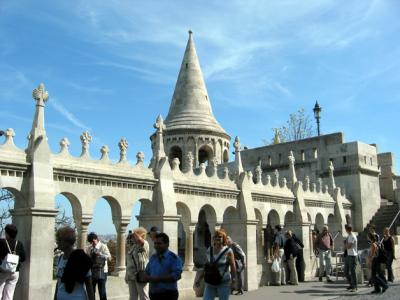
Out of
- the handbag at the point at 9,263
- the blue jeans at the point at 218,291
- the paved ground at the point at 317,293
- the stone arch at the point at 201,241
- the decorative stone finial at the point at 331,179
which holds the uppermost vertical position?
the decorative stone finial at the point at 331,179

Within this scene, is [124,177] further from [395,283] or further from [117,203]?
[395,283]

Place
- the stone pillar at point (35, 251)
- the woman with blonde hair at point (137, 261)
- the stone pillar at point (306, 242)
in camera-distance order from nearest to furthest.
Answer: the woman with blonde hair at point (137, 261)
the stone pillar at point (35, 251)
the stone pillar at point (306, 242)

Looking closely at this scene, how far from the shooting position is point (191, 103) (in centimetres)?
2902

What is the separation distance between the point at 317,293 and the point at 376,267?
1.63 meters

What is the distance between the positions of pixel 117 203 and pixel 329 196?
12.2m

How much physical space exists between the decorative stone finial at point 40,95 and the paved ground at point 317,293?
21.1 feet

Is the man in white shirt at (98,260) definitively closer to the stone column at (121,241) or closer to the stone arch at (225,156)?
the stone column at (121,241)

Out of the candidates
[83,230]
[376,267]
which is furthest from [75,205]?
[376,267]

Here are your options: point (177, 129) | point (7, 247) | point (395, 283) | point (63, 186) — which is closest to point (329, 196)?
point (395, 283)

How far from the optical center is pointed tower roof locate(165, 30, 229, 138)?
94.0 feet

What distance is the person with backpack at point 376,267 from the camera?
1179 centimetres

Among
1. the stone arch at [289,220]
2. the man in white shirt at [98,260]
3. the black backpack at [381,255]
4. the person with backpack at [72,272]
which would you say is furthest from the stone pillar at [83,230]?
the stone arch at [289,220]

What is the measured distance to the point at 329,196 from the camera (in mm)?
21031

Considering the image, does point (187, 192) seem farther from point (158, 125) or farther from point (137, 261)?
point (137, 261)
